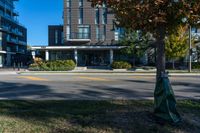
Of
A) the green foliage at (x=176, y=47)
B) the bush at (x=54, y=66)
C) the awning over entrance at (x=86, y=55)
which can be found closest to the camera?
the green foliage at (x=176, y=47)

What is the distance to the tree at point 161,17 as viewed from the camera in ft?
26.2

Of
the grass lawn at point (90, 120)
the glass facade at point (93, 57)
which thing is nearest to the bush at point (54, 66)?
the glass facade at point (93, 57)

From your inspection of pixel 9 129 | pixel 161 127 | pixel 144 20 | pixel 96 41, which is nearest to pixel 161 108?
pixel 161 127

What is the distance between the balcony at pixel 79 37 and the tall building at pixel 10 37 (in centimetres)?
2774

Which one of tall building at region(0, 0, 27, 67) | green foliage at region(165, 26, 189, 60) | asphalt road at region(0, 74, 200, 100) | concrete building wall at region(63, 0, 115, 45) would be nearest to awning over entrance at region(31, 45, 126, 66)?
concrete building wall at region(63, 0, 115, 45)

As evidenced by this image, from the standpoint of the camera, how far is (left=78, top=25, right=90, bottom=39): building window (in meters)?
61.6

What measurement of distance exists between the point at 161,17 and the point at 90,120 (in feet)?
9.41

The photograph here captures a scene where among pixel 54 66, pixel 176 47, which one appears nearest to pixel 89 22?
pixel 54 66

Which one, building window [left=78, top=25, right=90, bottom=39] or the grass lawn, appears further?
building window [left=78, top=25, right=90, bottom=39]

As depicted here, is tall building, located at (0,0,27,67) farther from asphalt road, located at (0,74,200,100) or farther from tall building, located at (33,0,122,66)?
asphalt road, located at (0,74,200,100)

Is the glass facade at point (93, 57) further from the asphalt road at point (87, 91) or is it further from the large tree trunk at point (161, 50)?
the large tree trunk at point (161, 50)

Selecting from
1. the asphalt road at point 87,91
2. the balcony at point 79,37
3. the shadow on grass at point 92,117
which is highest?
the balcony at point 79,37

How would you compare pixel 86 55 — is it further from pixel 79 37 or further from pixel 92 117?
pixel 92 117

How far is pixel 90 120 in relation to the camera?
823 centimetres
